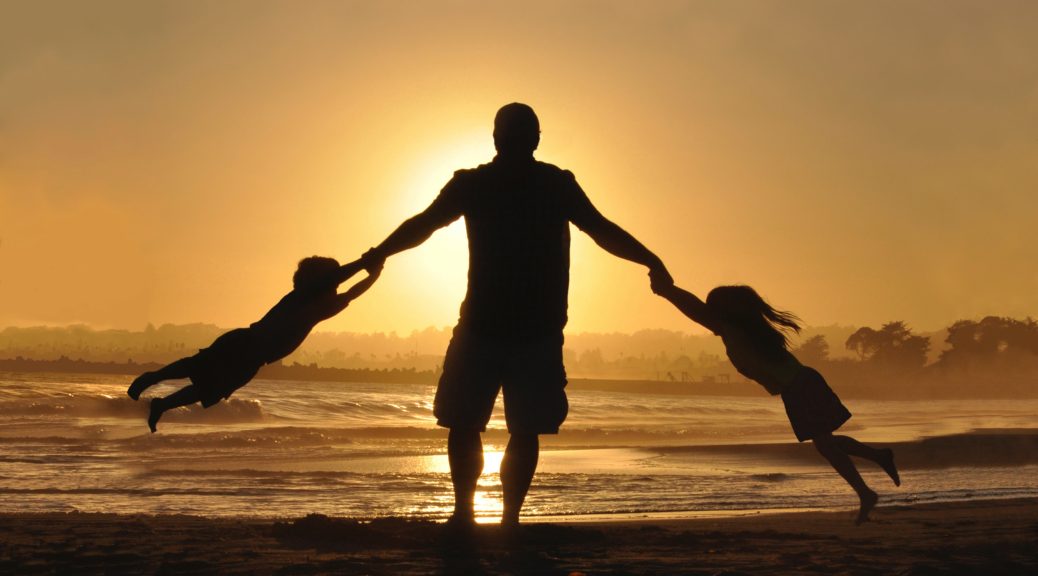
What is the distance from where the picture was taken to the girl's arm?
5.67m

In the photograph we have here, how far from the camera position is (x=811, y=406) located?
5957 millimetres

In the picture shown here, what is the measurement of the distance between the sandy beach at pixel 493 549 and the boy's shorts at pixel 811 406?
1.97 feet

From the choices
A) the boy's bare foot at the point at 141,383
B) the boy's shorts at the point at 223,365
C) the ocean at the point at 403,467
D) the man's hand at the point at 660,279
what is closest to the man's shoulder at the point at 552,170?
Answer: the man's hand at the point at 660,279

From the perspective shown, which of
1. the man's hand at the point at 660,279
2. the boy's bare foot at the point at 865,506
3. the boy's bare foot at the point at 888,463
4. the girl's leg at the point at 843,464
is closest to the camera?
the man's hand at the point at 660,279

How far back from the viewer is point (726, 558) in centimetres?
490

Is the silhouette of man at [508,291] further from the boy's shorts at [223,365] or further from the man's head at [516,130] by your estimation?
the boy's shorts at [223,365]

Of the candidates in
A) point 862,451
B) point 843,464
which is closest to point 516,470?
point 843,464

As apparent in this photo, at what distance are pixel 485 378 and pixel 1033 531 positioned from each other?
11.3ft

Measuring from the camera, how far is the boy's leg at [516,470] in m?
5.32

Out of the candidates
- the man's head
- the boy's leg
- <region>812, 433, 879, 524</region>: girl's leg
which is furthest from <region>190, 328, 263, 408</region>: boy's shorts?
<region>812, 433, 879, 524</region>: girl's leg

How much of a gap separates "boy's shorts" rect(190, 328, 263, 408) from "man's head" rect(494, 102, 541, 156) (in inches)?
62.7

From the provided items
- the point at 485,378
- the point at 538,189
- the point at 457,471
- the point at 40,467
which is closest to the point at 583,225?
the point at 538,189

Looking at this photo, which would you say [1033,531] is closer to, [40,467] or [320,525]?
[320,525]

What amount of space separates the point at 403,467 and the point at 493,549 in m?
9.99
